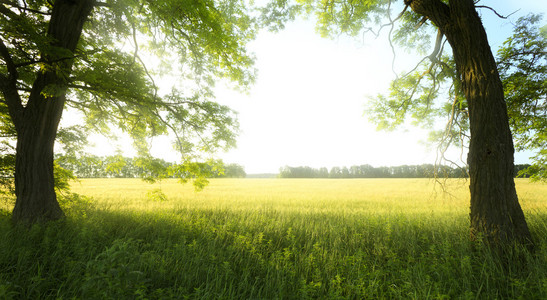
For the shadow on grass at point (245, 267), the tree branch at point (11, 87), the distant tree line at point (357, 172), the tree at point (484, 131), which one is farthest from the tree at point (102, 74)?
the distant tree line at point (357, 172)

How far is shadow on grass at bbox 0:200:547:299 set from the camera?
276 centimetres

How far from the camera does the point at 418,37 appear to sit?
6.66 m

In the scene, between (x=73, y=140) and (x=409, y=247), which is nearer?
(x=409, y=247)

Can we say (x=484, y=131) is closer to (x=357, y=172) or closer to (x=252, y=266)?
(x=252, y=266)

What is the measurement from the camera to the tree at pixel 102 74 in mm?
4629

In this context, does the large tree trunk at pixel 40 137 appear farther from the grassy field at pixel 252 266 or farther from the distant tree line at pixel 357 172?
the distant tree line at pixel 357 172

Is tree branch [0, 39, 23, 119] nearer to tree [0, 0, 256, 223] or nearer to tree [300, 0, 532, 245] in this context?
tree [0, 0, 256, 223]

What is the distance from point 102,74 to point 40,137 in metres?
2.21

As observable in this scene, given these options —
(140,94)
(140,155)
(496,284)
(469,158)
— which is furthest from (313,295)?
(140,155)

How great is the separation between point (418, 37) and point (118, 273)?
30.2ft

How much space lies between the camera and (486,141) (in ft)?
12.8

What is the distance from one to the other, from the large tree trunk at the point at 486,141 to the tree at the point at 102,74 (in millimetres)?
5351

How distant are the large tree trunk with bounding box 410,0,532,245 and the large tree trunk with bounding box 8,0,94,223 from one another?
852 centimetres

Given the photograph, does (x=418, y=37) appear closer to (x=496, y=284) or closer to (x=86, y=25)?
(x=496, y=284)
